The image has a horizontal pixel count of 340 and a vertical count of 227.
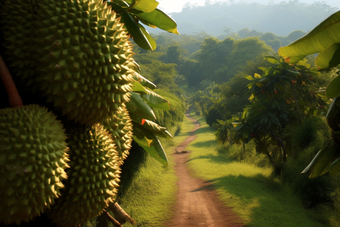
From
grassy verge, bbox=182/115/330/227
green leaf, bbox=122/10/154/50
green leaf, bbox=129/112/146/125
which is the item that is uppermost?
green leaf, bbox=122/10/154/50

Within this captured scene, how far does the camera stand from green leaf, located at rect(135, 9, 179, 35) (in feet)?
5.32

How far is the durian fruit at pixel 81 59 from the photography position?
98 centimetres

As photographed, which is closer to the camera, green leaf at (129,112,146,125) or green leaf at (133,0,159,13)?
green leaf at (133,0,159,13)

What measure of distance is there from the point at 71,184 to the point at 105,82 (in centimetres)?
47

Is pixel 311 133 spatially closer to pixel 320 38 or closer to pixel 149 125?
pixel 320 38

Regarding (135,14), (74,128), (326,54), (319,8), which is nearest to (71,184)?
(74,128)

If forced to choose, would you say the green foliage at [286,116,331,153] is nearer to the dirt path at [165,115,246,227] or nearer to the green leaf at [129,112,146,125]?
the dirt path at [165,115,246,227]

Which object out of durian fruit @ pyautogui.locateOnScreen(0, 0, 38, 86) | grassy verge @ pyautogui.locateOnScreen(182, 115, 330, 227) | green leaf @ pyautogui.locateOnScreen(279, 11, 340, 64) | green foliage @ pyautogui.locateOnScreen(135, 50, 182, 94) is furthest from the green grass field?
green foliage @ pyautogui.locateOnScreen(135, 50, 182, 94)

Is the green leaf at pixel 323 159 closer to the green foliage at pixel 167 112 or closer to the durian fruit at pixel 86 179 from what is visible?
the green foliage at pixel 167 112

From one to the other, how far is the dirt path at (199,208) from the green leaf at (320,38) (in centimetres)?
721

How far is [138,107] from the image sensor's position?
1.53 metres

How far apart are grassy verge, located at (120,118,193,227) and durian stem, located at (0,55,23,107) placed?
21.9 ft

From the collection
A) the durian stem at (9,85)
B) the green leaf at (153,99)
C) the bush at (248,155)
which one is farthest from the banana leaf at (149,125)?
the bush at (248,155)

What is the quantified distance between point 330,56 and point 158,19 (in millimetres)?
1542
